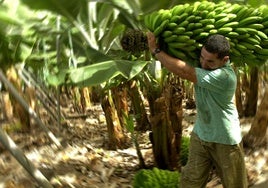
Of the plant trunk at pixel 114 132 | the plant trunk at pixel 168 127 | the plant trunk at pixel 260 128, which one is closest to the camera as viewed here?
the plant trunk at pixel 168 127

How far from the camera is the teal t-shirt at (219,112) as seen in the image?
253 cm

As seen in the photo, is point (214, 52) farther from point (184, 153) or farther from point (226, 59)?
point (184, 153)

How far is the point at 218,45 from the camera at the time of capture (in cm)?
222

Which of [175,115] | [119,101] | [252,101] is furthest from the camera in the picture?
[252,101]

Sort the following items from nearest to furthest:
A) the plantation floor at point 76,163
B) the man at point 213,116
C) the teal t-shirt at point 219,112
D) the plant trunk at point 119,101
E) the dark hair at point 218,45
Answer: the dark hair at point 218,45 → the man at point 213,116 → the teal t-shirt at point 219,112 → the plantation floor at point 76,163 → the plant trunk at point 119,101

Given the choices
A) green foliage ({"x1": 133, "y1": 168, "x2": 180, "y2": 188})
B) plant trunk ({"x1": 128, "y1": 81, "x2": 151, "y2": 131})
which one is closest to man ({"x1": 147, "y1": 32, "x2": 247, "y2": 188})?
green foliage ({"x1": 133, "y1": 168, "x2": 180, "y2": 188})

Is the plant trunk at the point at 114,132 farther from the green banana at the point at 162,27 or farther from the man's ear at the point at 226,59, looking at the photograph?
the green banana at the point at 162,27

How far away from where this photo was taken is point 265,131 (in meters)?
4.48

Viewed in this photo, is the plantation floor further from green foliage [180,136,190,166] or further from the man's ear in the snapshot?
the man's ear

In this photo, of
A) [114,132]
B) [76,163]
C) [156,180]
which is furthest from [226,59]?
[114,132]

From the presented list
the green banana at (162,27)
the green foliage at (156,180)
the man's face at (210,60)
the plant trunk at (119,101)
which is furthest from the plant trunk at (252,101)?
the green banana at (162,27)

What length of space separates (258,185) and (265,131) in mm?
792

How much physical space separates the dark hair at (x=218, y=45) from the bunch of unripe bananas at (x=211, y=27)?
45mm

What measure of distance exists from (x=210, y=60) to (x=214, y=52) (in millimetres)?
103
